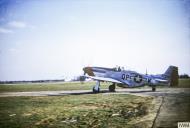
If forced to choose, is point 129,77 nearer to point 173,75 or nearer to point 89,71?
point 89,71

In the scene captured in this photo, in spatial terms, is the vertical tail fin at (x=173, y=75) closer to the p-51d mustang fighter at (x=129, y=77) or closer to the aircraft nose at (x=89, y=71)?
the p-51d mustang fighter at (x=129, y=77)

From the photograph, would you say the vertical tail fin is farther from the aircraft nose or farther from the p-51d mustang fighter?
the aircraft nose

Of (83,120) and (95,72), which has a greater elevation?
(95,72)

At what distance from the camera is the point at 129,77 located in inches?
770

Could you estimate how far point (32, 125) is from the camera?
7.07m

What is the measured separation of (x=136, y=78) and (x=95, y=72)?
377cm

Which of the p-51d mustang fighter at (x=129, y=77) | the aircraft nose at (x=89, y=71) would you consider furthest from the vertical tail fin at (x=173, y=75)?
the aircraft nose at (x=89, y=71)

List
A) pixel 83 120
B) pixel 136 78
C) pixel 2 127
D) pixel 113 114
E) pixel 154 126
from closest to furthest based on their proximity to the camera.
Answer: pixel 154 126, pixel 2 127, pixel 83 120, pixel 113 114, pixel 136 78

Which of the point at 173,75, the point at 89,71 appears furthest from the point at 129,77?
the point at 173,75

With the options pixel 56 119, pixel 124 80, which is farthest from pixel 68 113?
pixel 124 80

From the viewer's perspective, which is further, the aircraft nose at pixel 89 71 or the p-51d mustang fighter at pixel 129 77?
the aircraft nose at pixel 89 71

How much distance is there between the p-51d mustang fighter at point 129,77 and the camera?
19531 millimetres

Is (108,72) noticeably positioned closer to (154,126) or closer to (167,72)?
(167,72)

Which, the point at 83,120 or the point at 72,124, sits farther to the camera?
the point at 83,120
